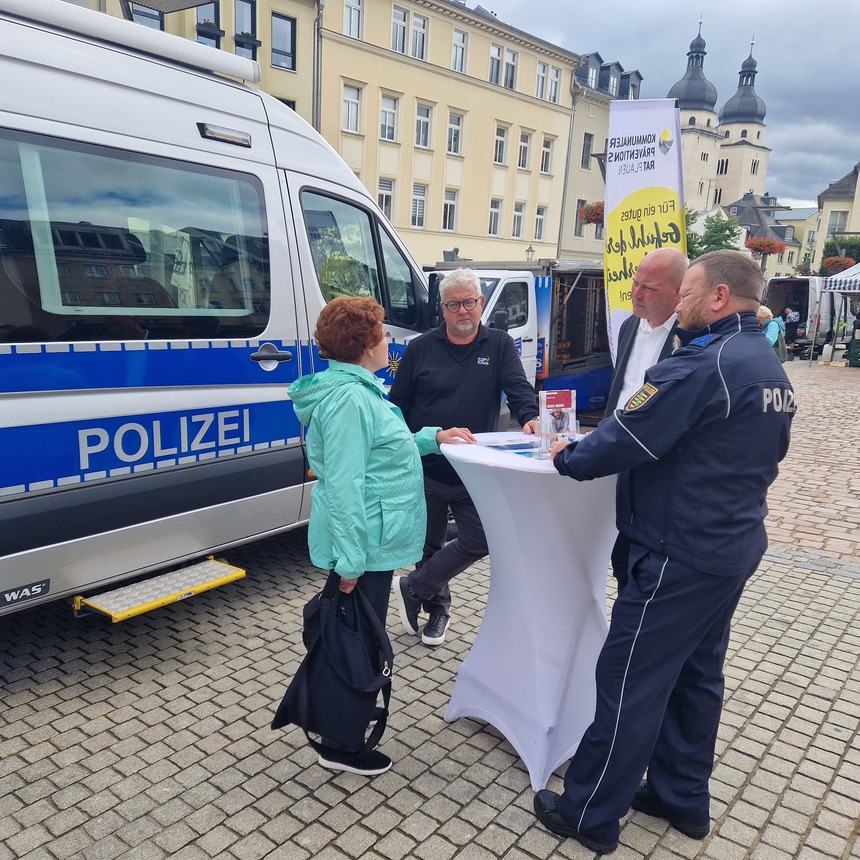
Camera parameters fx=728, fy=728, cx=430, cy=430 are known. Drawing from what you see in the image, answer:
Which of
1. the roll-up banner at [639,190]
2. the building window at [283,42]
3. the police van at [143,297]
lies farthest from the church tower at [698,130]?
the police van at [143,297]

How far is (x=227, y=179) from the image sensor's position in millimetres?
3617

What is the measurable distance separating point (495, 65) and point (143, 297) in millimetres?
32649

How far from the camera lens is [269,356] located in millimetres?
3826

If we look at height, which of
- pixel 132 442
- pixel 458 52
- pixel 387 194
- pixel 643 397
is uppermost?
pixel 458 52

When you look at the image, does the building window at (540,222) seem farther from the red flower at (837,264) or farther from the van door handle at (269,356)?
the van door handle at (269,356)

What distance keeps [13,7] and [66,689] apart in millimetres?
2815

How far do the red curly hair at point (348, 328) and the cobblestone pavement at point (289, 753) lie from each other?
5.12ft

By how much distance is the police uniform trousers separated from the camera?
2191 mm

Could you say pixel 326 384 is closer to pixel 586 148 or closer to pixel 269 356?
pixel 269 356

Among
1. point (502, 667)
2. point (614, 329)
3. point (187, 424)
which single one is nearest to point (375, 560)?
point (502, 667)

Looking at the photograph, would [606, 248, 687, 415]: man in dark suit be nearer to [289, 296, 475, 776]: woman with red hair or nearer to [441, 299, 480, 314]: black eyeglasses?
[441, 299, 480, 314]: black eyeglasses

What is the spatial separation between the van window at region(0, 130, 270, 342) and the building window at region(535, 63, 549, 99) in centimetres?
3393

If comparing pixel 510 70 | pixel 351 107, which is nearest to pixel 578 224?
pixel 510 70

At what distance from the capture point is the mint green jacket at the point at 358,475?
7.88ft
